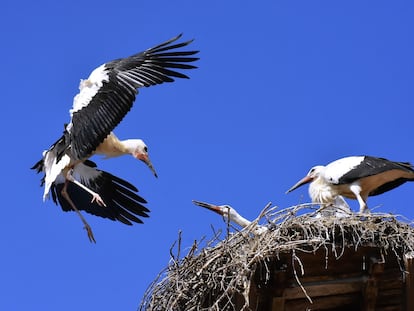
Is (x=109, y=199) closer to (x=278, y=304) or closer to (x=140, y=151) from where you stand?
(x=140, y=151)

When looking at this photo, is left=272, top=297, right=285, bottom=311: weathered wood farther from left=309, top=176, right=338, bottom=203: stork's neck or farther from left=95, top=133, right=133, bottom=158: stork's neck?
left=95, top=133, right=133, bottom=158: stork's neck

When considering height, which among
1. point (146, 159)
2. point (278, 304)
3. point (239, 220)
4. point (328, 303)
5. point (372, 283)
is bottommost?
point (278, 304)

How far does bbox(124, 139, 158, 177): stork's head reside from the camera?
9586mm

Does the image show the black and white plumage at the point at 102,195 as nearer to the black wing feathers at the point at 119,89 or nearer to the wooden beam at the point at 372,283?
the black wing feathers at the point at 119,89

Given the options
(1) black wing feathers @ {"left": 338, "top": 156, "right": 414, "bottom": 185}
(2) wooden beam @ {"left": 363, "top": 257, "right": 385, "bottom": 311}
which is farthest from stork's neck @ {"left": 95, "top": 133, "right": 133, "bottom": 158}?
(2) wooden beam @ {"left": 363, "top": 257, "right": 385, "bottom": 311}

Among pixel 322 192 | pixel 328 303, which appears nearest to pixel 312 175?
pixel 322 192

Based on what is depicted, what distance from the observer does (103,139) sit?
8.70m

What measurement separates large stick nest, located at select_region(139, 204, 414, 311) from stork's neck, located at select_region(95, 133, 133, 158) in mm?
2643

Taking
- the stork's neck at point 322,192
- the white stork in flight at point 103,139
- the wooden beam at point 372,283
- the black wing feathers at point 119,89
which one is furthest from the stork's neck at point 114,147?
the wooden beam at point 372,283

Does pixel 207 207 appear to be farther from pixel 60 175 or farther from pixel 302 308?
pixel 302 308

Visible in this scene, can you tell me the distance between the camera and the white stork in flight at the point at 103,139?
8734 millimetres

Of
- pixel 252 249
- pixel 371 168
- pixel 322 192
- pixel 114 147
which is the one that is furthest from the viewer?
pixel 322 192

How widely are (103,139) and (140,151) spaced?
3.12ft

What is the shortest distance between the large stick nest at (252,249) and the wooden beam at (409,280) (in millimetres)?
73
